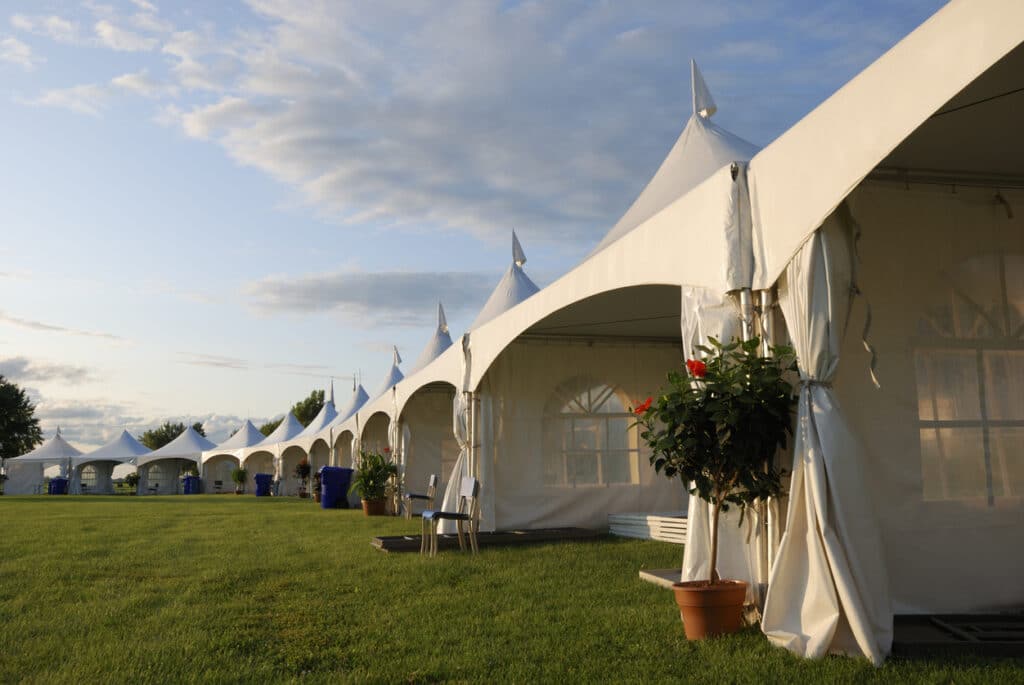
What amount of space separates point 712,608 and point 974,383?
7.31ft

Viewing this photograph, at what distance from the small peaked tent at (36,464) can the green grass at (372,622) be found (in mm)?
28822

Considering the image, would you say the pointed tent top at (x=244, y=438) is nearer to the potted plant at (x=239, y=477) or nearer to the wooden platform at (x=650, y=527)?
the potted plant at (x=239, y=477)

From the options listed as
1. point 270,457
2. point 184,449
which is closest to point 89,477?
point 184,449

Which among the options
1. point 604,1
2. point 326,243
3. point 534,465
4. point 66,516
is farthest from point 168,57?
point 66,516

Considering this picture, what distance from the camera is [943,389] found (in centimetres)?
490

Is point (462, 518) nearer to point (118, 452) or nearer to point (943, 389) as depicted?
point (943, 389)

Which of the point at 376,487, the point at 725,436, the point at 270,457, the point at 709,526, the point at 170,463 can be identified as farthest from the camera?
the point at 170,463

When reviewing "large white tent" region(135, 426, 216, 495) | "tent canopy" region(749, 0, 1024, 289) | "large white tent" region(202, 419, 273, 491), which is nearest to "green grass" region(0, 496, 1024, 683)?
"tent canopy" region(749, 0, 1024, 289)

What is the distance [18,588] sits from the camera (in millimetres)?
6355

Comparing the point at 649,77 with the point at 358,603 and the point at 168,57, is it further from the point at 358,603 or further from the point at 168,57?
the point at 358,603

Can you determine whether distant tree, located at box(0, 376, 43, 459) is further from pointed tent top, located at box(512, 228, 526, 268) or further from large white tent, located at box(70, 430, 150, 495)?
pointed tent top, located at box(512, 228, 526, 268)

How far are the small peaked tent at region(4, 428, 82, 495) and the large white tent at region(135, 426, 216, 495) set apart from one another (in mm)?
2853

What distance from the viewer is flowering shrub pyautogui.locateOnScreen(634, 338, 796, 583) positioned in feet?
13.2

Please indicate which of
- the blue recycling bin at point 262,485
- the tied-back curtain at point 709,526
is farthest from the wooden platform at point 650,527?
the blue recycling bin at point 262,485
